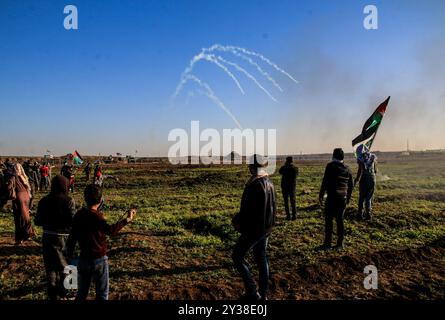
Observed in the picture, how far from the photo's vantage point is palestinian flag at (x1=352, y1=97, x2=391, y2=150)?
39.9 ft

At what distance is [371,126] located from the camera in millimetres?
12922

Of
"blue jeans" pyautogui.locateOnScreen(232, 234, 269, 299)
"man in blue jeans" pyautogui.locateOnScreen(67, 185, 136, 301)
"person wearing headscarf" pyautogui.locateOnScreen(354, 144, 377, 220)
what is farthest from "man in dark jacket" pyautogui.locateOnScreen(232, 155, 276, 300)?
"person wearing headscarf" pyautogui.locateOnScreen(354, 144, 377, 220)

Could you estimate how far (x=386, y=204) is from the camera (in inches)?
558

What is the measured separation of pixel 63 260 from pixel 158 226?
609cm

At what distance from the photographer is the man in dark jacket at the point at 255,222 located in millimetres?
4836

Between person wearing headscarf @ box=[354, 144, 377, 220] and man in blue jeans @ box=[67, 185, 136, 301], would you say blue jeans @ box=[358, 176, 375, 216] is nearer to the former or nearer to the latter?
person wearing headscarf @ box=[354, 144, 377, 220]

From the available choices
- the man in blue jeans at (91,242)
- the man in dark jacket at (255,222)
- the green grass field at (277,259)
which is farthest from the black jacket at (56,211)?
the man in dark jacket at (255,222)

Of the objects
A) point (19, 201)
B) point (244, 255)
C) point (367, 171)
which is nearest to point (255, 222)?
point (244, 255)

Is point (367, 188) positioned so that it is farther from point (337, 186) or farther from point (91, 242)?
point (91, 242)

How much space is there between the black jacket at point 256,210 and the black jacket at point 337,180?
120 inches
